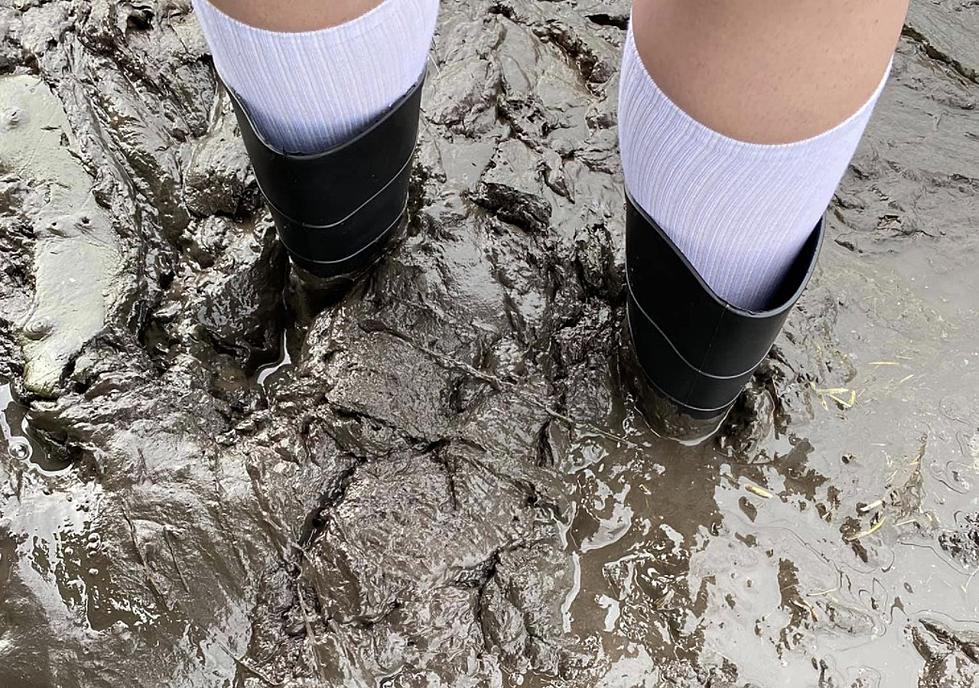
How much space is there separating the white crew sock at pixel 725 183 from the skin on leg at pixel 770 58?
2 centimetres

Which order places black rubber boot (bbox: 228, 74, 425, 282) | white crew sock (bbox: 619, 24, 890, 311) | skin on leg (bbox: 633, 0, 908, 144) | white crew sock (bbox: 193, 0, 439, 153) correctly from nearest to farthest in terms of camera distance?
skin on leg (bbox: 633, 0, 908, 144) → white crew sock (bbox: 619, 24, 890, 311) → white crew sock (bbox: 193, 0, 439, 153) → black rubber boot (bbox: 228, 74, 425, 282)

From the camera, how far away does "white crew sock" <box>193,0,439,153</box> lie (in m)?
1.06

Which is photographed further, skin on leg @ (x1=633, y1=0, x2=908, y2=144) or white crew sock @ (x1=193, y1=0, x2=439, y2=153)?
white crew sock @ (x1=193, y1=0, x2=439, y2=153)

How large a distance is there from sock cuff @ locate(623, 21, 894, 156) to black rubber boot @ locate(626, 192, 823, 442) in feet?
0.62

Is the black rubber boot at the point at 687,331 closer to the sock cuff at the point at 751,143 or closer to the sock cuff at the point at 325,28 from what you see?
the sock cuff at the point at 751,143

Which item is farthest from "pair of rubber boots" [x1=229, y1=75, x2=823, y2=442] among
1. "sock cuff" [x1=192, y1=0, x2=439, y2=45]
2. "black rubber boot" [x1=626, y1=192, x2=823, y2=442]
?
"sock cuff" [x1=192, y1=0, x2=439, y2=45]

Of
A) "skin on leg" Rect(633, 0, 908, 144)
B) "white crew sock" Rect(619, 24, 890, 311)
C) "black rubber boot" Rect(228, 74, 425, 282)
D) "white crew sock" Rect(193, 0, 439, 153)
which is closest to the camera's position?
"skin on leg" Rect(633, 0, 908, 144)

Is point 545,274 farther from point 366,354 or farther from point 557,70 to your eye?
point 557,70

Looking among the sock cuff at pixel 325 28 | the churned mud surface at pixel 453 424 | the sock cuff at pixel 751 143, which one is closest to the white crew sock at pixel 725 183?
the sock cuff at pixel 751 143

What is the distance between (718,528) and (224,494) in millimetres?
812

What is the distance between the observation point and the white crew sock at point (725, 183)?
941mm

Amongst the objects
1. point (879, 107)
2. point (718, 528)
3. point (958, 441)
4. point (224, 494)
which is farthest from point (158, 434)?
point (879, 107)

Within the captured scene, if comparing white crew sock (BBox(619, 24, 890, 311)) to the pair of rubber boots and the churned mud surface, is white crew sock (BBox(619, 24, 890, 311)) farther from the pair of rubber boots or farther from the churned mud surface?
the churned mud surface

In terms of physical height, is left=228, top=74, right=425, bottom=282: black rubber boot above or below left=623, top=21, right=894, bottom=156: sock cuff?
below
